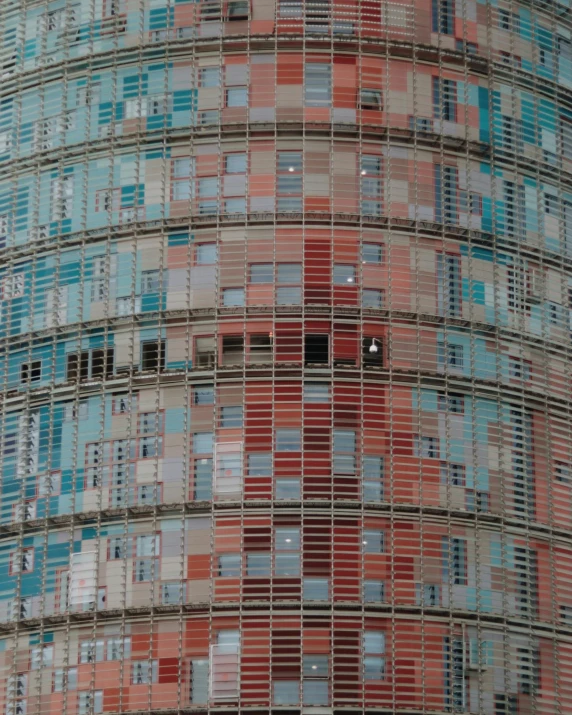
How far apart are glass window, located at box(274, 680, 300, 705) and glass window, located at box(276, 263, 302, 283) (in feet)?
49.9

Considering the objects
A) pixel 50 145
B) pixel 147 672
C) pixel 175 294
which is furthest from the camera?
pixel 50 145

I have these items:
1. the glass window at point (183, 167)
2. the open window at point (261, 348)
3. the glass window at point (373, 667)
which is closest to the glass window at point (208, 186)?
the glass window at point (183, 167)

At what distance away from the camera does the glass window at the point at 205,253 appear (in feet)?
245

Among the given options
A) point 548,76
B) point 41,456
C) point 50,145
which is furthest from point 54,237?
point 548,76

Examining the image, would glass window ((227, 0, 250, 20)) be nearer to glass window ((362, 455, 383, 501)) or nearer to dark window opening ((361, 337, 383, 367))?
dark window opening ((361, 337, 383, 367))

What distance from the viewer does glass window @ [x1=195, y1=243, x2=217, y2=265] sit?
74.6m

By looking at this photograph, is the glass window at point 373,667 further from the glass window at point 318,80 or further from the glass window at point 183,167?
the glass window at point 318,80

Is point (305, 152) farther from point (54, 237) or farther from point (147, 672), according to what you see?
point (147, 672)

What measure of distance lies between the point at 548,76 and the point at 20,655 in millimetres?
32371

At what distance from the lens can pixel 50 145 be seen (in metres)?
79.4

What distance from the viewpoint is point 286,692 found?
68.2 meters

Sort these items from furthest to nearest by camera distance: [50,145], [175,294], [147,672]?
[50,145] → [175,294] → [147,672]

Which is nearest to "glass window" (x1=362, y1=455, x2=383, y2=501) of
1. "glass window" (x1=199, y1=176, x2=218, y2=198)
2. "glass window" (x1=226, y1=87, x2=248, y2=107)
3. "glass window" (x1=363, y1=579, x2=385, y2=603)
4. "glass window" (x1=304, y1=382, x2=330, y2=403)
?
"glass window" (x1=304, y1=382, x2=330, y2=403)

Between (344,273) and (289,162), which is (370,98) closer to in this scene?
(289,162)
